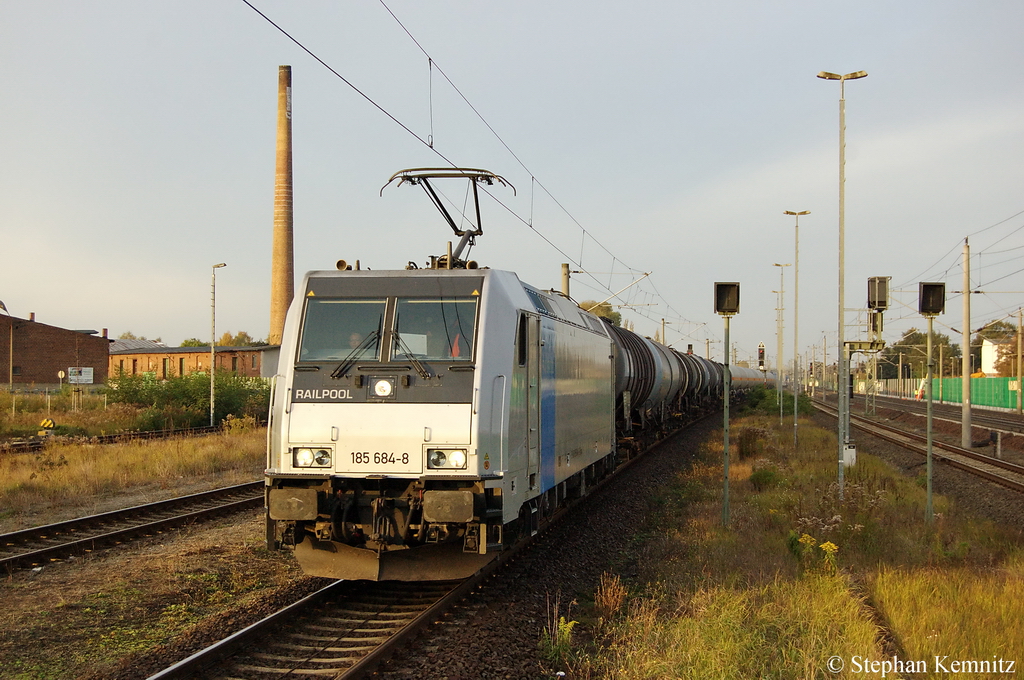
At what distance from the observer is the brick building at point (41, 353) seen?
5762 centimetres

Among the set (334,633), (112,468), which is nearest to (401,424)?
(334,633)

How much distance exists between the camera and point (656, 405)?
26312 millimetres

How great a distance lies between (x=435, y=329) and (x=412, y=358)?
0.38 metres

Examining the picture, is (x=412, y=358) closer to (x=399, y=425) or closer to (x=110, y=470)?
(x=399, y=425)

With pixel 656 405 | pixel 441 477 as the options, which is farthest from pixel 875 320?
pixel 441 477

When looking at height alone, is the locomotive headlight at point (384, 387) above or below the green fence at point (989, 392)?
above

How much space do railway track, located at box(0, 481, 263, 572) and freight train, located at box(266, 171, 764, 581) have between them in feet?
12.8

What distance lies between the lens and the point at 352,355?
841cm

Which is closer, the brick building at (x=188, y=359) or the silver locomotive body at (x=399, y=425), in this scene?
the silver locomotive body at (x=399, y=425)

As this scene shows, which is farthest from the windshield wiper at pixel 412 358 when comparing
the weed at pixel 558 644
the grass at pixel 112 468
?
the grass at pixel 112 468

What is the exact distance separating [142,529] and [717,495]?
10361 millimetres

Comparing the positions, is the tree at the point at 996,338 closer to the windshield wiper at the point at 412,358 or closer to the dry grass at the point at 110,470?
the dry grass at the point at 110,470

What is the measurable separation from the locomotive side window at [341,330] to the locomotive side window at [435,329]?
24 cm

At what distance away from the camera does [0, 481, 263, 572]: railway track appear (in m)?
10.3
